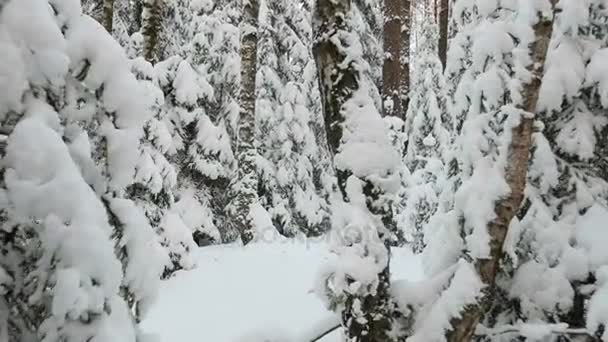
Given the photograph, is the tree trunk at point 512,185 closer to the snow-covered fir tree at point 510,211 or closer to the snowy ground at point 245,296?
the snow-covered fir tree at point 510,211

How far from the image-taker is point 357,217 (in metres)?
3.40

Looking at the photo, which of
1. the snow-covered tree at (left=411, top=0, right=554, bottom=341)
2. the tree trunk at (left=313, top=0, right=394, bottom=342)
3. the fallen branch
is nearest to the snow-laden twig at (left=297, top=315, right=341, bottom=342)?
the fallen branch

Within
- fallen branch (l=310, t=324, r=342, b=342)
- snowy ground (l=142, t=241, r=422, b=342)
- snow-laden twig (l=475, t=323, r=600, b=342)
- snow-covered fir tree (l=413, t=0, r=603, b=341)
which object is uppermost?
snow-covered fir tree (l=413, t=0, r=603, b=341)

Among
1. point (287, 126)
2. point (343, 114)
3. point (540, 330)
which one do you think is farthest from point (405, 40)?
point (540, 330)

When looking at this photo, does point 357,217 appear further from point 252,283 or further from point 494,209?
point 252,283

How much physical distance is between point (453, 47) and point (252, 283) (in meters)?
3.56

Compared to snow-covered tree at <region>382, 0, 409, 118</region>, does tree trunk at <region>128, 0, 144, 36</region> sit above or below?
above

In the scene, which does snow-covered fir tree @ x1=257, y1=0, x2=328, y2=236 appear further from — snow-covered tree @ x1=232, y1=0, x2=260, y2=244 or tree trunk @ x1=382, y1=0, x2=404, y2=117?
tree trunk @ x1=382, y1=0, x2=404, y2=117

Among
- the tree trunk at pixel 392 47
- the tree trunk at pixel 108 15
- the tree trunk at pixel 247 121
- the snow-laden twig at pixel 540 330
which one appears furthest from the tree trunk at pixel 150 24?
the snow-laden twig at pixel 540 330

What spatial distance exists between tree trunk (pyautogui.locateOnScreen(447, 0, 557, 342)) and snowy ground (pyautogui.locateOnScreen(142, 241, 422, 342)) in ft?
3.65

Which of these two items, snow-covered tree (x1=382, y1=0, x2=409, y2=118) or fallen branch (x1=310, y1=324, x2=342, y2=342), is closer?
fallen branch (x1=310, y1=324, x2=342, y2=342)

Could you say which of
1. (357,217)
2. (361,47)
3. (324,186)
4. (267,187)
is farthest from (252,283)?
(324,186)

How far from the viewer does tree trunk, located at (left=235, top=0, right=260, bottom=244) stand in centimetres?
1005

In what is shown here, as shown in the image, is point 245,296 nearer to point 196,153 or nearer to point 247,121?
point 247,121
